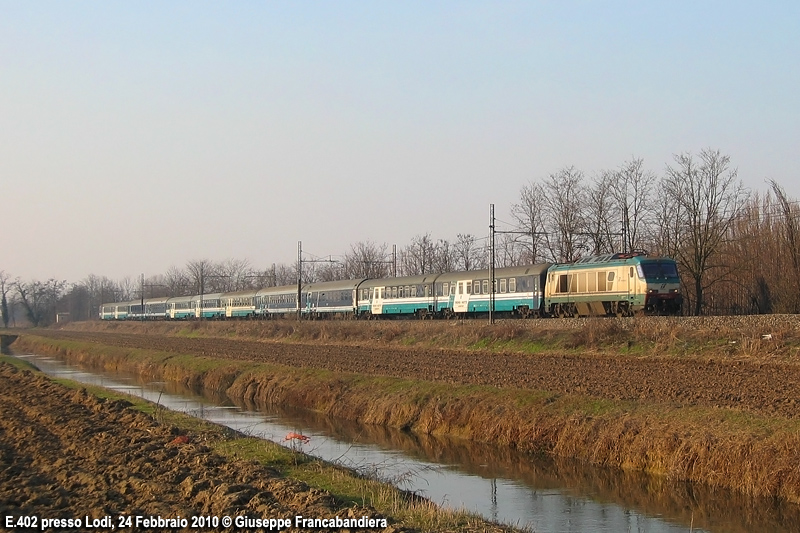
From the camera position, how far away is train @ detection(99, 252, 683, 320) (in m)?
38.6

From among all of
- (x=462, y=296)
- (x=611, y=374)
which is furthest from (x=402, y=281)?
(x=611, y=374)

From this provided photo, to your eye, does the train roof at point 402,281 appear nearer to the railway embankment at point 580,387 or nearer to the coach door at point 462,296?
the coach door at point 462,296

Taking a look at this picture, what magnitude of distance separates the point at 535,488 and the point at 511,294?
31.0m

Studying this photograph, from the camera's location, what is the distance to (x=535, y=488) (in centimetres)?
1762

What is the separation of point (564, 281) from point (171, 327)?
197 ft

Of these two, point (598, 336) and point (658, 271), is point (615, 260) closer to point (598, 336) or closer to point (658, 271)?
point (658, 271)

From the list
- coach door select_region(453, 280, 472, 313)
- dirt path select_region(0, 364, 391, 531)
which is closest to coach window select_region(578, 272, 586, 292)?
coach door select_region(453, 280, 472, 313)

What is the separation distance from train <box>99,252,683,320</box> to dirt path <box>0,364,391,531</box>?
2433 cm

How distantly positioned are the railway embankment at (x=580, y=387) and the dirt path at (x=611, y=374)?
0.06 meters

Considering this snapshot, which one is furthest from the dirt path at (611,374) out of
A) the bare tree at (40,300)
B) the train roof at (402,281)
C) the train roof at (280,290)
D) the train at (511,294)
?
the bare tree at (40,300)

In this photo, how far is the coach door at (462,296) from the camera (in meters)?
52.1

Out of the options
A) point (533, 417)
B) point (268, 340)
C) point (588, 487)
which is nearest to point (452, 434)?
point (533, 417)

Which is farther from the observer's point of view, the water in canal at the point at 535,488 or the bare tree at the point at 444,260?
the bare tree at the point at 444,260

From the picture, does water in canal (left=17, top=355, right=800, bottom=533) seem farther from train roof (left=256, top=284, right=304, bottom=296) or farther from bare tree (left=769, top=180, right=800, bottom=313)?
train roof (left=256, top=284, right=304, bottom=296)
